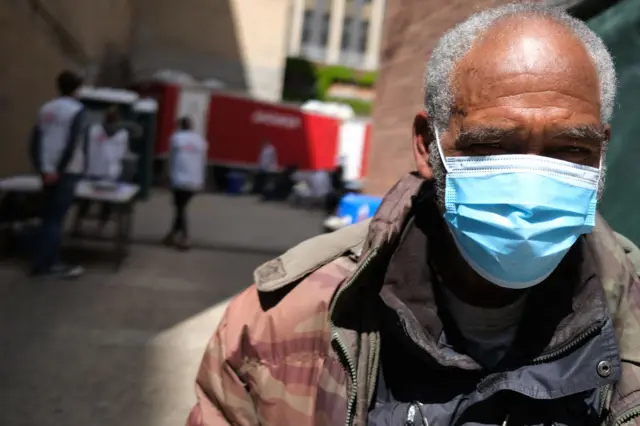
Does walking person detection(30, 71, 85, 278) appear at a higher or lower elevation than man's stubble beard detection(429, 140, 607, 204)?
lower

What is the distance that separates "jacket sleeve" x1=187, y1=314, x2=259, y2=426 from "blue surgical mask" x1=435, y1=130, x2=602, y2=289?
0.59 meters

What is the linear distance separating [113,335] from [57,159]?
1.94 m

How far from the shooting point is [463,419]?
1.37m

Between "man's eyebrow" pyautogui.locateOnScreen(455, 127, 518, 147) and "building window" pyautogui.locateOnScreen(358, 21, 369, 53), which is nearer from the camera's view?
"man's eyebrow" pyautogui.locateOnScreen(455, 127, 518, 147)

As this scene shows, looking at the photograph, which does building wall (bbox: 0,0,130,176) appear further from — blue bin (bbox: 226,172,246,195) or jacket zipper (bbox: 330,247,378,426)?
jacket zipper (bbox: 330,247,378,426)

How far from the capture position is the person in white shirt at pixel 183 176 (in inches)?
326

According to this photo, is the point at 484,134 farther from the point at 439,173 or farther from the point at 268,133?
the point at 268,133

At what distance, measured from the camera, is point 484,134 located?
1370mm

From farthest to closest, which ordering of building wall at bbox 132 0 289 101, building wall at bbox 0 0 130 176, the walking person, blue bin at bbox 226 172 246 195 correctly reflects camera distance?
building wall at bbox 132 0 289 101
blue bin at bbox 226 172 246 195
building wall at bbox 0 0 130 176
the walking person

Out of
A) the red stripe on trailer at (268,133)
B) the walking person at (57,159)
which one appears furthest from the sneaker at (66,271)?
the red stripe on trailer at (268,133)

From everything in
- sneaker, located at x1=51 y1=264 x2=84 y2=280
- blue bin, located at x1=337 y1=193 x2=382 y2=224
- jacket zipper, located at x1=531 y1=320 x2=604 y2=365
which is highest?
jacket zipper, located at x1=531 y1=320 x2=604 y2=365

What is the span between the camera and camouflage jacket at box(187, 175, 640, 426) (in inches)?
54.3

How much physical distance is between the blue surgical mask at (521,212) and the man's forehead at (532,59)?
0.15 m

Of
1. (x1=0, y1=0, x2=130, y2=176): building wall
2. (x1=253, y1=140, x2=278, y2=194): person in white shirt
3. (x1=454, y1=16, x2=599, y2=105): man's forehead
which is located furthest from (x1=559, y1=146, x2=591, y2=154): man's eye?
(x1=253, y1=140, x2=278, y2=194): person in white shirt
